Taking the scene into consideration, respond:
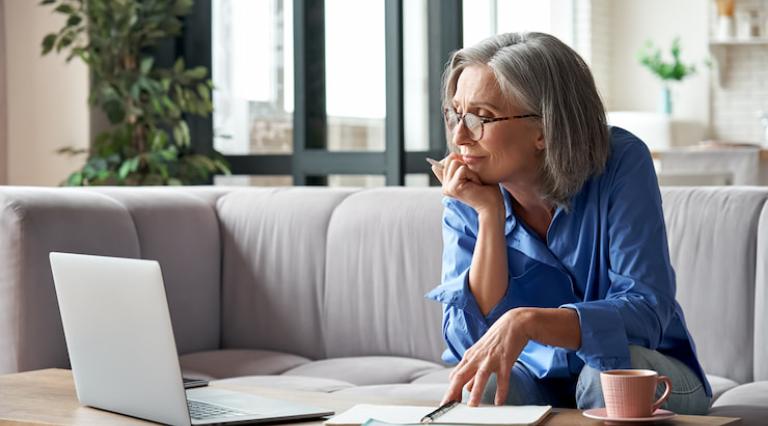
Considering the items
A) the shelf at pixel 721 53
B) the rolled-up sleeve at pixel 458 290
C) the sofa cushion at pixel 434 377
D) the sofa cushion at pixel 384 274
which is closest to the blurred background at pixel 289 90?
the sofa cushion at pixel 384 274

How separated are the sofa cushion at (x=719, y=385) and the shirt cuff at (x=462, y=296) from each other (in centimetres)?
72

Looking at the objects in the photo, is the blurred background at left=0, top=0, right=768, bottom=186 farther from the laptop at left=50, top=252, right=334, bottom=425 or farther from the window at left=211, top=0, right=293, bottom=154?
the laptop at left=50, top=252, right=334, bottom=425

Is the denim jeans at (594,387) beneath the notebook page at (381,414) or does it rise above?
beneath

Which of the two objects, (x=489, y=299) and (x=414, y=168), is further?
(x=414, y=168)

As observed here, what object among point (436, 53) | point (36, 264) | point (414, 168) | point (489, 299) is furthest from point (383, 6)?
point (489, 299)

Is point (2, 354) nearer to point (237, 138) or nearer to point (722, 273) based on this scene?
point (722, 273)

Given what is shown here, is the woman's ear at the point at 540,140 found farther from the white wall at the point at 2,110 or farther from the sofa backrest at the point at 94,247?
the white wall at the point at 2,110

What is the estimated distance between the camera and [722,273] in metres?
2.53

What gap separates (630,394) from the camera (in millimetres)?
1351

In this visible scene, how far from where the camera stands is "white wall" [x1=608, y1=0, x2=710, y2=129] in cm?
850

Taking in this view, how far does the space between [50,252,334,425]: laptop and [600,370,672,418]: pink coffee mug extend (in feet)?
1.26

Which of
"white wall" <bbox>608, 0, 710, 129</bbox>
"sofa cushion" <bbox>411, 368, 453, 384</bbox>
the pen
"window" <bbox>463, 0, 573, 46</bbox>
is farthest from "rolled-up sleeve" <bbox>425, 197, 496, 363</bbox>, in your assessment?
"white wall" <bbox>608, 0, 710, 129</bbox>

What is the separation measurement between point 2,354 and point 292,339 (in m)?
0.82

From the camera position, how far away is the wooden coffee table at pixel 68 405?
1.41 m
